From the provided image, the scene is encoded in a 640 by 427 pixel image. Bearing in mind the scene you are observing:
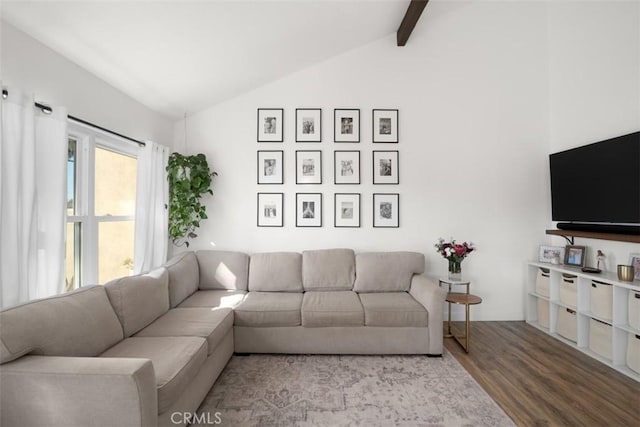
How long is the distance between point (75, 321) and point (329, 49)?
130 inches

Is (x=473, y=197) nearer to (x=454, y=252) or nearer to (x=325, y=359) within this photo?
(x=454, y=252)

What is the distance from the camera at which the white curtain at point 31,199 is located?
1603mm

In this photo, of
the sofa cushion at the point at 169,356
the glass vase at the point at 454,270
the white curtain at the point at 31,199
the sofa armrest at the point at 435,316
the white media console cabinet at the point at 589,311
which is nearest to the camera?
the sofa cushion at the point at 169,356

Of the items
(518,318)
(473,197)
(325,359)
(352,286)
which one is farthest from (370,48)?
(518,318)

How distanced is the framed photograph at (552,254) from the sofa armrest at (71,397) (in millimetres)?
3844

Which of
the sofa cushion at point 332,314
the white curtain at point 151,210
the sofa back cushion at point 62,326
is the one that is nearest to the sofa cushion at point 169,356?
the sofa back cushion at point 62,326

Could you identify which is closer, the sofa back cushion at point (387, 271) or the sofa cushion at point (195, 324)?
the sofa cushion at point (195, 324)

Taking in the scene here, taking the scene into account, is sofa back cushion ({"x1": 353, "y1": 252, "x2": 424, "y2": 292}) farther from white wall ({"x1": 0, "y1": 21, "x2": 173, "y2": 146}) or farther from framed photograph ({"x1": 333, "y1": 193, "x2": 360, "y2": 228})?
white wall ({"x1": 0, "y1": 21, "x2": 173, "y2": 146})

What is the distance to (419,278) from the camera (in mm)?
2947

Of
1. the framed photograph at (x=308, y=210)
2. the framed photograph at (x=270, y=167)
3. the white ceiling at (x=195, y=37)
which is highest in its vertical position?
the white ceiling at (x=195, y=37)

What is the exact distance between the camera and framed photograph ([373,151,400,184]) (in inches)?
134

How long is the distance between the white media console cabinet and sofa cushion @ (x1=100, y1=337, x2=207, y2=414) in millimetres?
3162

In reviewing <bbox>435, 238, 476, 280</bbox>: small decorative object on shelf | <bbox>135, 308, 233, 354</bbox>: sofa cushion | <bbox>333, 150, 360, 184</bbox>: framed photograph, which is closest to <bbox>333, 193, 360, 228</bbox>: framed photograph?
<bbox>333, 150, 360, 184</bbox>: framed photograph
